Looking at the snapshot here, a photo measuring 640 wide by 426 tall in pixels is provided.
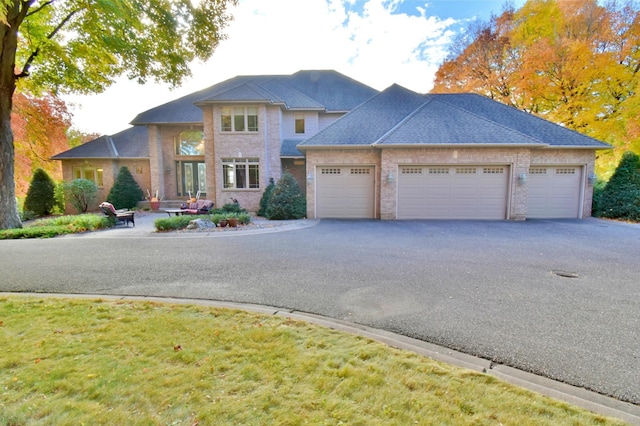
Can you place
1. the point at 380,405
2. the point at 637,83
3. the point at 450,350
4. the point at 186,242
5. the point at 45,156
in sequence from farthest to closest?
1. the point at 45,156
2. the point at 637,83
3. the point at 186,242
4. the point at 450,350
5. the point at 380,405

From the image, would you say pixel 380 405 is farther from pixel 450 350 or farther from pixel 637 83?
pixel 637 83

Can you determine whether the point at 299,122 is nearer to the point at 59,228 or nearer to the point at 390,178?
the point at 390,178

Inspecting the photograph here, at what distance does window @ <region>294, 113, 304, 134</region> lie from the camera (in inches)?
731

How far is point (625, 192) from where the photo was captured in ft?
A: 42.4

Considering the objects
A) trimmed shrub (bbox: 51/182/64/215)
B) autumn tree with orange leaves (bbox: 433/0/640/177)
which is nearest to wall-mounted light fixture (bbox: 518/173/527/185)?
autumn tree with orange leaves (bbox: 433/0/640/177)

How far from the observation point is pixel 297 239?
9.27 metres

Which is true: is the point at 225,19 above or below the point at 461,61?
below

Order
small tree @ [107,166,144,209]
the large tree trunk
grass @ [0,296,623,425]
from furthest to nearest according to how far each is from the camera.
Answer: small tree @ [107,166,144,209] < the large tree trunk < grass @ [0,296,623,425]

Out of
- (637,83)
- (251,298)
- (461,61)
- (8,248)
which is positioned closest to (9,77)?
(8,248)

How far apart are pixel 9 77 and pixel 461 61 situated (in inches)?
1004

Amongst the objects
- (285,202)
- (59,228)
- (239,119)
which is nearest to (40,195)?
(59,228)

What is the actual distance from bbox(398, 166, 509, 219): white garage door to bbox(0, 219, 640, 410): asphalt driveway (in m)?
3.63

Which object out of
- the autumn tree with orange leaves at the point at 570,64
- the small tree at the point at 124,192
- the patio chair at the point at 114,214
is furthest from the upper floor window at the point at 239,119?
the autumn tree with orange leaves at the point at 570,64

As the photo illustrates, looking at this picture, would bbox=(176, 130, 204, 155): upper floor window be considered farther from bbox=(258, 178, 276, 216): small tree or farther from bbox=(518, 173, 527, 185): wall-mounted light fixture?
bbox=(518, 173, 527, 185): wall-mounted light fixture
